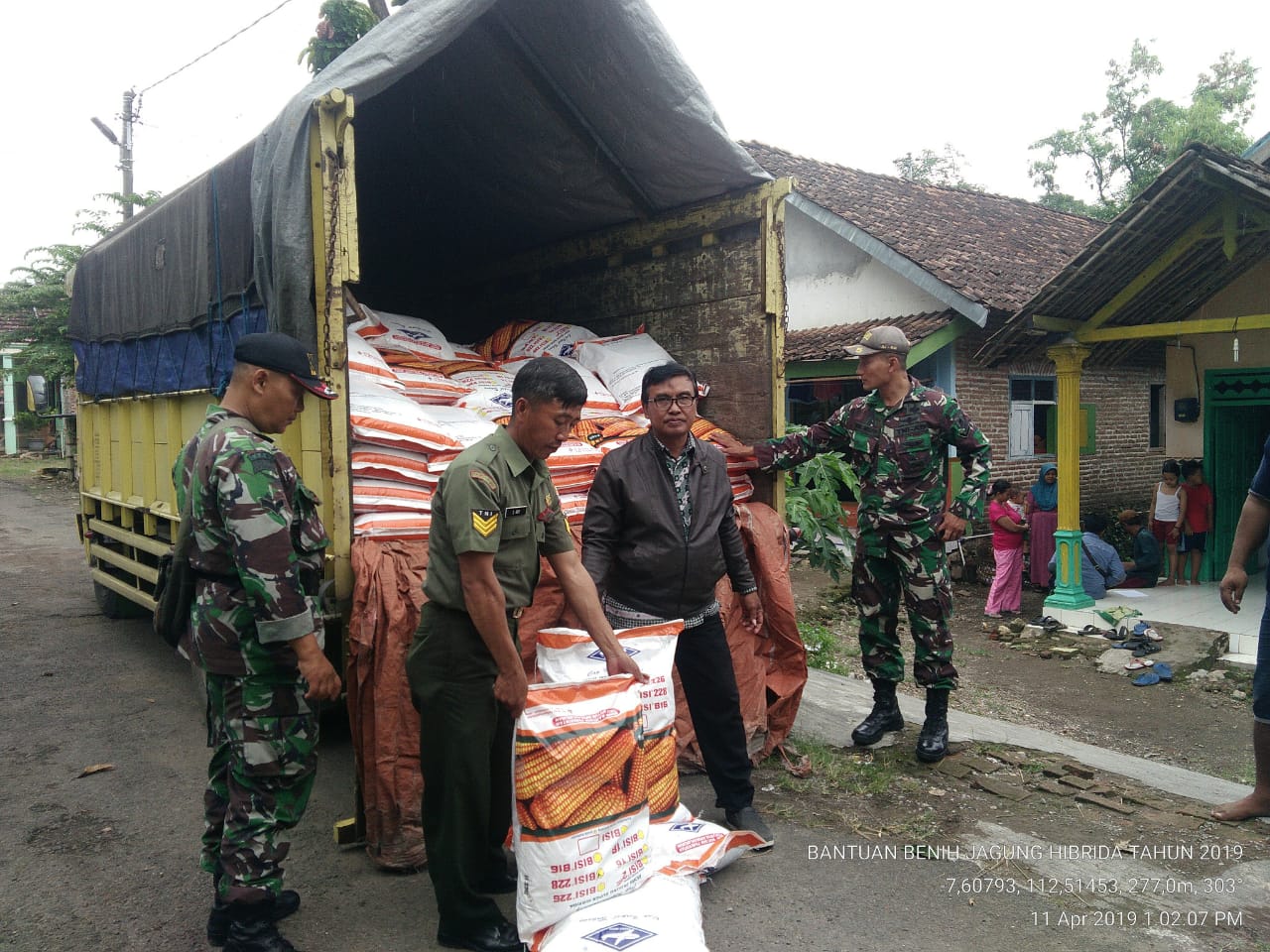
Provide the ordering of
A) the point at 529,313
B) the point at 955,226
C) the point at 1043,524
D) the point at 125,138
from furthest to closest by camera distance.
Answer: the point at 125,138, the point at 955,226, the point at 1043,524, the point at 529,313

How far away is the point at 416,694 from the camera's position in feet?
8.20

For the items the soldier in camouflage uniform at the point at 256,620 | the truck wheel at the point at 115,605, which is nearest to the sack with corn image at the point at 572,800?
the soldier in camouflage uniform at the point at 256,620

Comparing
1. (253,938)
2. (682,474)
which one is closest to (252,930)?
(253,938)

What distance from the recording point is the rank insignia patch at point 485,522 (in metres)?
2.29

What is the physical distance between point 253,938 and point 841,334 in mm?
11329

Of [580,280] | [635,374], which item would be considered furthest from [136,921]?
[580,280]

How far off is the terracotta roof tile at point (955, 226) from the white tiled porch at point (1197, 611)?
3943 mm

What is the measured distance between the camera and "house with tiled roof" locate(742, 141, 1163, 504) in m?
11.6

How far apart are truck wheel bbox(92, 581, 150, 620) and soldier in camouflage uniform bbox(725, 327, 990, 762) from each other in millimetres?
5352

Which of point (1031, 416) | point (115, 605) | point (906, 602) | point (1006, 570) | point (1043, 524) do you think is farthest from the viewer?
point (1031, 416)

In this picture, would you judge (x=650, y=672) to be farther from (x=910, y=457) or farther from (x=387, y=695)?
(x=910, y=457)

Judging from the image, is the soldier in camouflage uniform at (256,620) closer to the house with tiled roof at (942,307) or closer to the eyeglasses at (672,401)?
the eyeglasses at (672,401)

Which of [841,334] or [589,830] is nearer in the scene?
[589,830]

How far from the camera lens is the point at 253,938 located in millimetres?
2412
